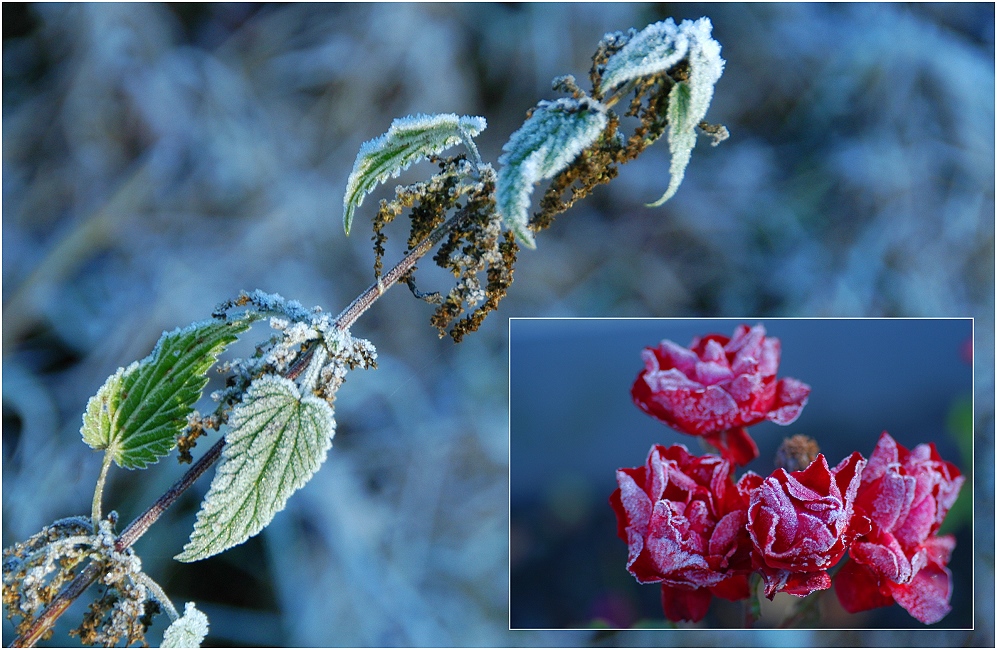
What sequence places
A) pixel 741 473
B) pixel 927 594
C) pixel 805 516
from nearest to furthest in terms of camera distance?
1. pixel 805 516
2. pixel 741 473
3. pixel 927 594

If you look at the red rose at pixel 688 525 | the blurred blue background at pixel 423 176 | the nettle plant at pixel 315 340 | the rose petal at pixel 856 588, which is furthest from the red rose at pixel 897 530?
the nettle plant at pixel 315 340

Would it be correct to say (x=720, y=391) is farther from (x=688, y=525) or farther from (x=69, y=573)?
(x=69, y=573)

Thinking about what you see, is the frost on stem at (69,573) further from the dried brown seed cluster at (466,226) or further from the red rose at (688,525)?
the red rose at (688,525)

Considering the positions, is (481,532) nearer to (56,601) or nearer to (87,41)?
(56,601)

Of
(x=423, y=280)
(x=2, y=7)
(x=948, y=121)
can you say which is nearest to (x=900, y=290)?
(x=948, y=121)

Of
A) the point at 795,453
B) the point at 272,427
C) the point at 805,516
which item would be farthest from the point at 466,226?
the point at 795,453
